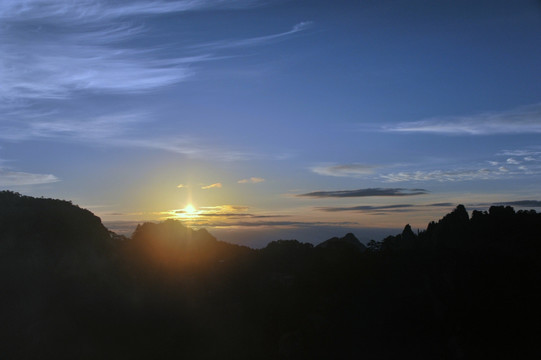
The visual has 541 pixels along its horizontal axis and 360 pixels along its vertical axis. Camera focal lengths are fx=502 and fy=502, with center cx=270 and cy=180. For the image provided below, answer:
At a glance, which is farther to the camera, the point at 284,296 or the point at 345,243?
the point at 345,243

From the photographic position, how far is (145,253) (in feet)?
104

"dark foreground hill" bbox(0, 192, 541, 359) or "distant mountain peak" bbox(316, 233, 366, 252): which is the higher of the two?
"distant mountain peak" bbox(316, 233, 366, 252)

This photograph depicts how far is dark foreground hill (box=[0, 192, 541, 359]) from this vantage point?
22953mm

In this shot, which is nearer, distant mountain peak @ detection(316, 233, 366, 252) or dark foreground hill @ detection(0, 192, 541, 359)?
dark foreground hill @ detection(0, 192, 541, 359)

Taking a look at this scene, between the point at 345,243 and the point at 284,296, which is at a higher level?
the point at 345,243

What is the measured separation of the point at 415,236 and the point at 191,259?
546 inches

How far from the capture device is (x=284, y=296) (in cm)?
2591

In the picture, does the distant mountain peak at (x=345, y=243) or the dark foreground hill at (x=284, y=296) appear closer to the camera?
the dark foreground hill at (x=284, y=296)

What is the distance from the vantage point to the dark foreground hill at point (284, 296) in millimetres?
22953

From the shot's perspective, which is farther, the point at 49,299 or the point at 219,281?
the point at 219,281

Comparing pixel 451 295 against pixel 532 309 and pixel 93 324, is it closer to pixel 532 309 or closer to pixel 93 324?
pixel 532 309

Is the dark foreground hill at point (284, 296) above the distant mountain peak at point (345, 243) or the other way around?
the other way around

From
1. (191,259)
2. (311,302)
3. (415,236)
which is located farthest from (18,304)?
(415,236)

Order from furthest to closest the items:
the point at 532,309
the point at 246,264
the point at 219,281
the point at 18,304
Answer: the point at 246,264, the point at 219,281, the point at 18,304, the point at 532,309
